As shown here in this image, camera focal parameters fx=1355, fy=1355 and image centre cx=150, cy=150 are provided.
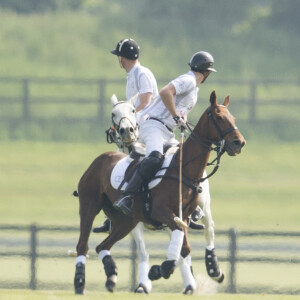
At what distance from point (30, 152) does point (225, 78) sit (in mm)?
11011

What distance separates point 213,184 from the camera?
37.1m

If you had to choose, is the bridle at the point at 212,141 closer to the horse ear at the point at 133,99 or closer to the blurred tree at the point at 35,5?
the horse ear at the point at 133,99

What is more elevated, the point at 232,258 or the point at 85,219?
the point at 85,219

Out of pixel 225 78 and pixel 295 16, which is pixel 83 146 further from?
pixel 295 16

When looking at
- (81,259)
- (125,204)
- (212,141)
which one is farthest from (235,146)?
(81,259)

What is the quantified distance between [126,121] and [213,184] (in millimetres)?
21887

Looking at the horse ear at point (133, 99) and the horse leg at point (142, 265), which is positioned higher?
the horse ear at point (133, 99)

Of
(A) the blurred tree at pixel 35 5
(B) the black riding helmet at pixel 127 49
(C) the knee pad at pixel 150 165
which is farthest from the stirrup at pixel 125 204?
(A) the blurred tree at pixel 35 5

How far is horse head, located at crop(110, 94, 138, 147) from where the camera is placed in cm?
1538

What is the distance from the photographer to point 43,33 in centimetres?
5375

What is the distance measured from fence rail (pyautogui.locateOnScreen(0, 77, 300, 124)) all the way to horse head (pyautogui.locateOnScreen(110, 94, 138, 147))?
27218 mm

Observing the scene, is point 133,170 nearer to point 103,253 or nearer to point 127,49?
point 103,253

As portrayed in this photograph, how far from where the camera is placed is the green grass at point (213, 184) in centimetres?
3269

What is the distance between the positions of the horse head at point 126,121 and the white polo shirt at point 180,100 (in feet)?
0.64
